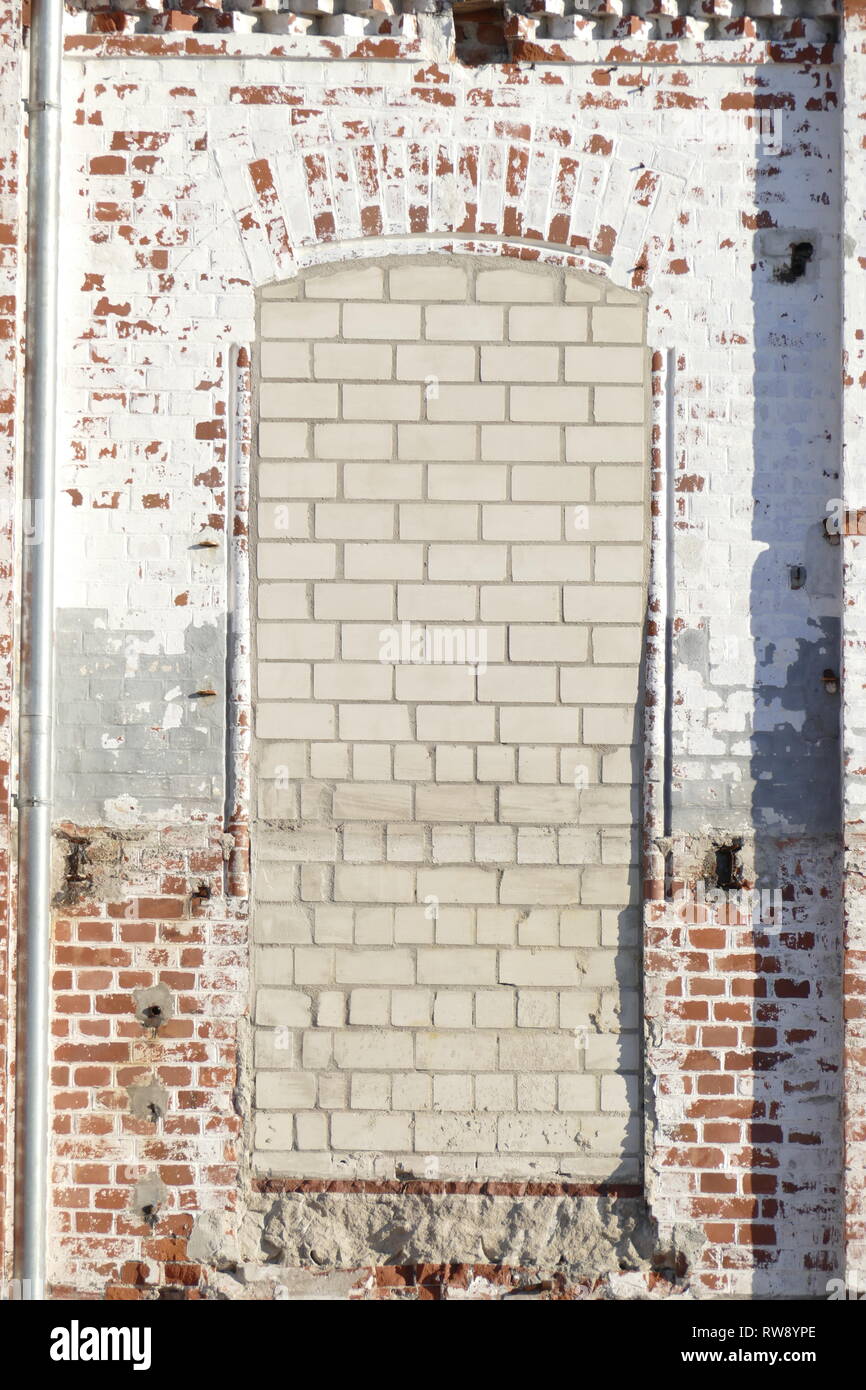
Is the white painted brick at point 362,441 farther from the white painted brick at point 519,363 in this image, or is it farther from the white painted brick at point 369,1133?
the white painted brick at point 369,1133

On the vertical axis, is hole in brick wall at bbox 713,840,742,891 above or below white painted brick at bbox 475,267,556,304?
below

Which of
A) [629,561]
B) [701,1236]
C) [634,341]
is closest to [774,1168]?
[701,1236]

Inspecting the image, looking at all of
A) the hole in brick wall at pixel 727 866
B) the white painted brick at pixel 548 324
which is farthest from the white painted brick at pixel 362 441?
the hole in brick wall at pixel 727 866

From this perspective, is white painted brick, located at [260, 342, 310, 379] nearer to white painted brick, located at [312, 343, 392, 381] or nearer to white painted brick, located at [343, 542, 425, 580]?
white painted brick, located at [312, 343, 392, 381]

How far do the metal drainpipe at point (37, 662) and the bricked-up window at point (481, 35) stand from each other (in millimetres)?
1314

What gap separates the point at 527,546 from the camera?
4.44m

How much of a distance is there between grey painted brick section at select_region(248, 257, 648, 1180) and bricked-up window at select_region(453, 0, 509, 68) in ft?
2.37

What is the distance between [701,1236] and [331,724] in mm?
2031

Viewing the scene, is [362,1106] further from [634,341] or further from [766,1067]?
[634,341]

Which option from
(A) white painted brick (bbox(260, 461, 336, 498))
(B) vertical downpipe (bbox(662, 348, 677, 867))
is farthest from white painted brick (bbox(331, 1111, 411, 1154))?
(A) white painted brick (bbox(260, 461, 336, 498))

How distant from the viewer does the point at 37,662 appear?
4301 mm

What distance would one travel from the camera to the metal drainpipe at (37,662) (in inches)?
167

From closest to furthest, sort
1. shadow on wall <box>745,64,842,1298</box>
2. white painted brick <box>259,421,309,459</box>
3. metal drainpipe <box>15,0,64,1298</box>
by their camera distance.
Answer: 1. metal drainpipe <box>15,0,64,1298</box>
2. shadow on wall <box>745,64,842,1298</box>
3. white painted brick <box>259,421,309,459</box>

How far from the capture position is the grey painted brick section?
4.37 meters
